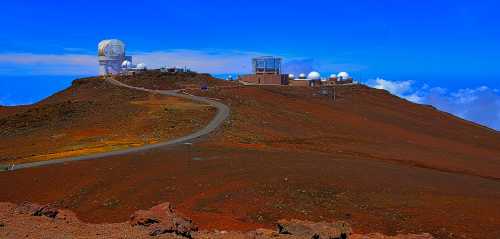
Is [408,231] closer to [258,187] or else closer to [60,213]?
[258,187]

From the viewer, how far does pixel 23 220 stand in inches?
436

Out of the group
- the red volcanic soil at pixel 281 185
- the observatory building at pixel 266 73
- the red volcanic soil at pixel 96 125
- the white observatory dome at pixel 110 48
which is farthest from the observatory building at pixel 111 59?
the red volcanic soil at pixel 281 185

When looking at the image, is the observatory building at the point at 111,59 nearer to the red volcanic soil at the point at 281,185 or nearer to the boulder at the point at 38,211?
the red volcanic soil at the point at 281,185

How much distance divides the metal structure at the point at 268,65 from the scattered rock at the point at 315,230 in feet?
213

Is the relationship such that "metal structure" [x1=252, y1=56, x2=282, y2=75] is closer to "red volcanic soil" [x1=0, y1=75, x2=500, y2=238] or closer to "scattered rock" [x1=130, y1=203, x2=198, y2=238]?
"red volcanic soil" [x1=0, y1=75, x2=500, y2=238]

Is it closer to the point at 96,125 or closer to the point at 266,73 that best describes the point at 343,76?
the point at 266,73

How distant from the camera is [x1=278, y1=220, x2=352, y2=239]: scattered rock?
34.6 feet

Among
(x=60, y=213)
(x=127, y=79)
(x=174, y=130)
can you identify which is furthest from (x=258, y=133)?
(x=127, y=79)

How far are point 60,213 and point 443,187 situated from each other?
1516cm

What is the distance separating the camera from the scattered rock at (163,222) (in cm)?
1052

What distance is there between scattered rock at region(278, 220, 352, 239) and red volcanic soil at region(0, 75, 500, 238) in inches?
182

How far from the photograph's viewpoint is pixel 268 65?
76.2 meters

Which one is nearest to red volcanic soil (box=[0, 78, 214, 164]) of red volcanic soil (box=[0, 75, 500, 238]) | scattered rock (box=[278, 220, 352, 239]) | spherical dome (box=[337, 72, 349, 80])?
red volcanic soil (box=[0, 75, 500, 238])

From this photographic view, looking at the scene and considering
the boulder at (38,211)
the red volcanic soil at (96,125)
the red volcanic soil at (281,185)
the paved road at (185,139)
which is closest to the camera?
the boulder at (38,211)
